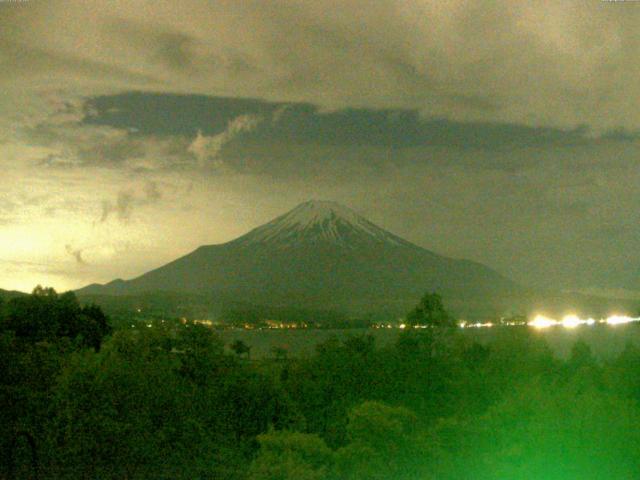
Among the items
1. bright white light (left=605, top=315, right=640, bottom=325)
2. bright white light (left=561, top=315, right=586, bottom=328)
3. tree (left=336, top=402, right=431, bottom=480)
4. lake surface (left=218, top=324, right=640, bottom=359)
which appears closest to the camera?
tree (left=336, top=402, right=431, bottom=480)

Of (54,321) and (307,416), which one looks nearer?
(307,416)

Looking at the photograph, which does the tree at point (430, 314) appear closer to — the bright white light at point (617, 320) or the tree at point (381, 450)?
the tree at point (381, 450)

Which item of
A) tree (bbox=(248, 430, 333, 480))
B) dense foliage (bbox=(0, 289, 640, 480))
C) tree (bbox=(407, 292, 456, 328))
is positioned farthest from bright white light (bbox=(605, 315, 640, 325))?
tree (bbox=(248, 430, 333, 480))

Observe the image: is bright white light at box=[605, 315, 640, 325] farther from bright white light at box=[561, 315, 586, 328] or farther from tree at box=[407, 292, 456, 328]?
tree at box=[407, 292, 456, 328]

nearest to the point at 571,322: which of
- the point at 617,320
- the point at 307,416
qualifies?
the point at 617,320

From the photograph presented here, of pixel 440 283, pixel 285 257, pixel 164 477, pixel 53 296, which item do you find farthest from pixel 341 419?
pixel 285 257

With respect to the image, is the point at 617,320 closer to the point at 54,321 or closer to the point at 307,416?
the point at 54,321
